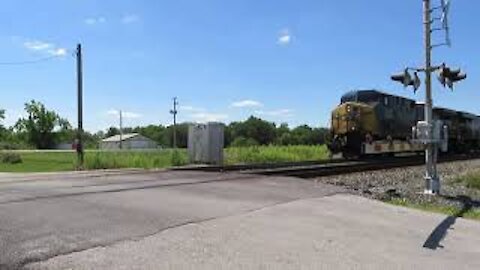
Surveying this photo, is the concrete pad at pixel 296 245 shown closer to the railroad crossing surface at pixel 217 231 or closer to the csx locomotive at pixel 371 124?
the railroad crossing surface at pixel 217 231

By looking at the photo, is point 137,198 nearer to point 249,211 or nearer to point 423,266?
point 249,211

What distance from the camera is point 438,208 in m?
15.2

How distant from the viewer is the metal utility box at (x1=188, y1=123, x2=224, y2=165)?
32188 mm

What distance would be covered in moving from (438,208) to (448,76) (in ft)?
12.6

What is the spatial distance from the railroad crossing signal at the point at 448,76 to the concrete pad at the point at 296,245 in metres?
5.12

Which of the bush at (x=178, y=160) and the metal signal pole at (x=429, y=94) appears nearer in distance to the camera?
the metal signal pole at (x=429, y=94)

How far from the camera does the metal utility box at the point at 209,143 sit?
32188mm

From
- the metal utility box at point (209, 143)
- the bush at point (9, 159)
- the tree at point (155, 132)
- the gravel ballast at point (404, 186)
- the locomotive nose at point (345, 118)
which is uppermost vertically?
the tree at point (155, 132)

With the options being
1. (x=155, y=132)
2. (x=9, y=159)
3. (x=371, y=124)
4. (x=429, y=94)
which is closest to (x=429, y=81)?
(x=429, y=94)

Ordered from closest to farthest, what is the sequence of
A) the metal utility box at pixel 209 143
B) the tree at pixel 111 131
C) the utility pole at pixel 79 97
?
the metal utility box at pixel 209 143
the utility pole at pixel 79 97
the tree at pixel 111 131

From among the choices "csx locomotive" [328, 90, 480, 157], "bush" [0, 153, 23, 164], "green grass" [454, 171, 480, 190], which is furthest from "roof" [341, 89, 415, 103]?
"bush" [0, 153, 23, 164]

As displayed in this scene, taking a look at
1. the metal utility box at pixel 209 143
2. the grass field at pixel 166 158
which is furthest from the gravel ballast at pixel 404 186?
the grass field at pixel 166 158

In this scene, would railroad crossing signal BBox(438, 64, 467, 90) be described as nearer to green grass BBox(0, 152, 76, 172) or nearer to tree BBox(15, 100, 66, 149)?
green grass BBox(0, 152, 76, 172)

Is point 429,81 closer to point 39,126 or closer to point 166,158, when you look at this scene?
point 166,158
